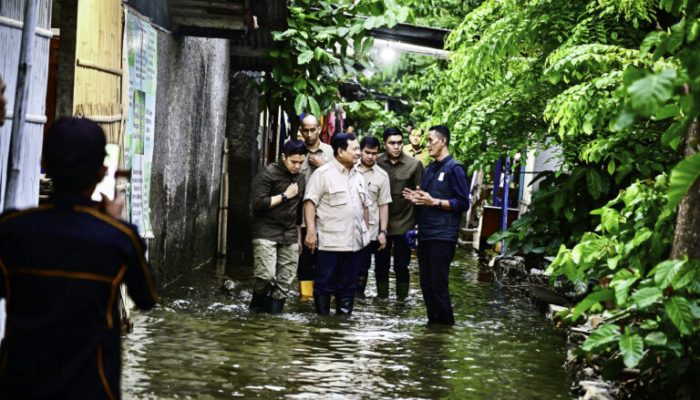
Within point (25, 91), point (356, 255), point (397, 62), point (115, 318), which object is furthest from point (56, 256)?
point (397, 62)

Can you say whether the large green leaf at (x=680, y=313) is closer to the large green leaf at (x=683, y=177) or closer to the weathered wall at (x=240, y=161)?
the large green leaf at (x=683, y=177)

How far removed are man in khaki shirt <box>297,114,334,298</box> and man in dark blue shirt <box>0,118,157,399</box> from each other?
883 cm

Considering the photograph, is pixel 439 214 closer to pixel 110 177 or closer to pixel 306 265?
pixel 306 265

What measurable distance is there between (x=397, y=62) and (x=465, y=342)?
84.6 feet

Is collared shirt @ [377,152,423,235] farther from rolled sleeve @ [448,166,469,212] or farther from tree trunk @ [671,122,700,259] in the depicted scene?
tree trunk @ [671,122,700,259]

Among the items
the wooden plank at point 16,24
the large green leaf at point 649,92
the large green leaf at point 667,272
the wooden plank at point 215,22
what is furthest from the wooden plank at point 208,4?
the large green leaf at point 649,92

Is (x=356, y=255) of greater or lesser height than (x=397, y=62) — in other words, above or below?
below

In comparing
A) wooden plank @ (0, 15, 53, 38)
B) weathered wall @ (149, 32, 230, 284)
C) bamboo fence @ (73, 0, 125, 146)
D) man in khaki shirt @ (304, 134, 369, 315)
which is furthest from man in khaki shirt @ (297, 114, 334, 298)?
wooden plank @ (0, 15, 53, 38)

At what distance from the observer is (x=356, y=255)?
11.7 meters

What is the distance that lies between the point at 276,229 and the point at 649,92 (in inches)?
289

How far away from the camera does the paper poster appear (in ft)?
35.0

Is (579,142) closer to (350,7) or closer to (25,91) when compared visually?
(350,7)

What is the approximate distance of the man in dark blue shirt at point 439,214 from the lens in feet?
36.0

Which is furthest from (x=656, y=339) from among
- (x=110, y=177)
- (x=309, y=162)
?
(x=309, y=162)
